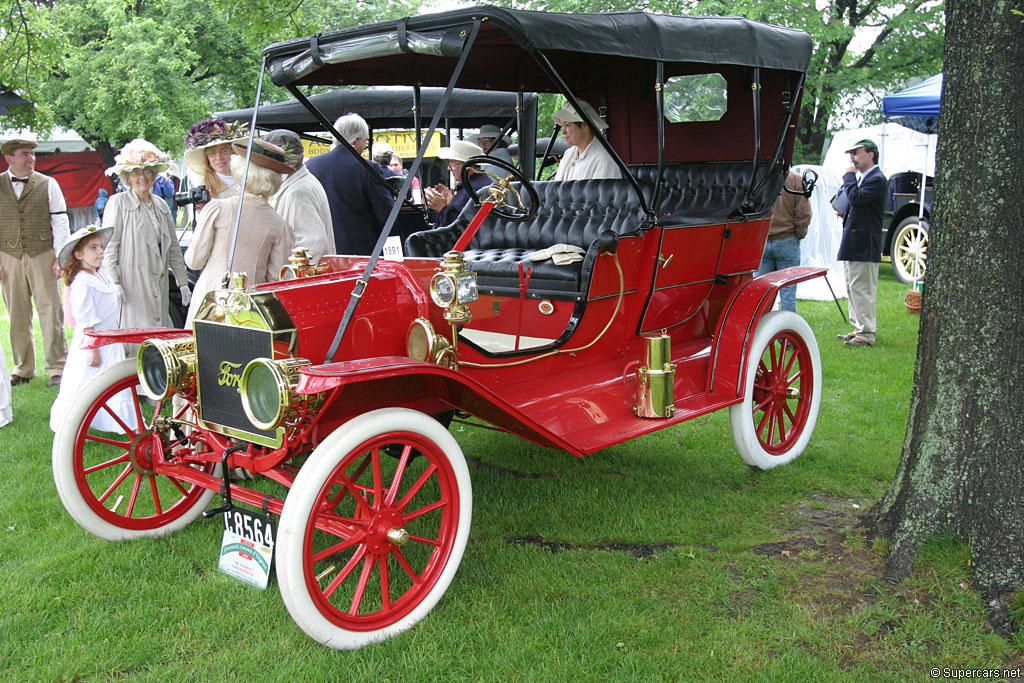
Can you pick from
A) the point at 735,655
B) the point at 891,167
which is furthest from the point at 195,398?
the point at 891,167

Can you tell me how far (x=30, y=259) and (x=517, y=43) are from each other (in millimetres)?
4921

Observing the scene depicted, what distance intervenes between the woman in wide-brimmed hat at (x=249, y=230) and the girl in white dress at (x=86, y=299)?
986mm

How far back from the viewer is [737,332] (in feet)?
13.6

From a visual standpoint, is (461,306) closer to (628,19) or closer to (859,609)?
(628,19)

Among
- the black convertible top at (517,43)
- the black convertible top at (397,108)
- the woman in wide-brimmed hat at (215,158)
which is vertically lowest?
the woman in wide-brimmed hat at (215,158)

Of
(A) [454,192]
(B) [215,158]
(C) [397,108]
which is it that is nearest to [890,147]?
(C) [397,108]

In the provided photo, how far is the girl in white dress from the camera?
15.5 feet

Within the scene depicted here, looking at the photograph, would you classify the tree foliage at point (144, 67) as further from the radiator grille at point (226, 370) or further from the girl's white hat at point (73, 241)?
the radiator grille at point (226, 370)

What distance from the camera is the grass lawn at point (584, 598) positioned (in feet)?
8.46

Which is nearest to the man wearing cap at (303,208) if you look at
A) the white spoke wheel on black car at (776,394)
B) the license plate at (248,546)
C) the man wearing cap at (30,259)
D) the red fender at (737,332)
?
the license plate at (248,546)

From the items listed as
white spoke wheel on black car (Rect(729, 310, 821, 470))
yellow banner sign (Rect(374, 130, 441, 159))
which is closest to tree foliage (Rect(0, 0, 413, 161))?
yellow banner sign (Rect(374, 130, 441, 159))

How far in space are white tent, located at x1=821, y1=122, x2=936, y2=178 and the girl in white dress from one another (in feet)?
37.1

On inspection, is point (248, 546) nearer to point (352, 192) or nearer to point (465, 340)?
point (465, 340)

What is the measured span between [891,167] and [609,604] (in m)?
12.9
